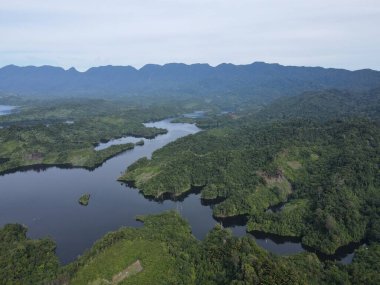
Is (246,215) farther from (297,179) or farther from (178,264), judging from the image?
(178,264)

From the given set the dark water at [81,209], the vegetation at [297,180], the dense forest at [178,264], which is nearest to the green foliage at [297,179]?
the vegetation at [297,180]

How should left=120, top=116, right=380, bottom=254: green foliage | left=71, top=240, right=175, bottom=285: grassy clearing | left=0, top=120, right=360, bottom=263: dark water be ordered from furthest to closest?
left=120, top=116, right=380, bottom=254: green foliage
left=0, top=120, right=360, bottom=263: dark water
left=71, top=240, right=175, bottom=285: grassy clearing

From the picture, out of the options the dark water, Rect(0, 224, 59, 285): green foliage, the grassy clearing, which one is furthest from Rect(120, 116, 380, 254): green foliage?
Rect(0, 224, 59, 285): green foliage

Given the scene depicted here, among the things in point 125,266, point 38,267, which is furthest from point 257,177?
point 38,267

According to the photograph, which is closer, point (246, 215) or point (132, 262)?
point (132, 262)

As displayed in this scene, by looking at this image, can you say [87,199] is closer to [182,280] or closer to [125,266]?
[125,266]

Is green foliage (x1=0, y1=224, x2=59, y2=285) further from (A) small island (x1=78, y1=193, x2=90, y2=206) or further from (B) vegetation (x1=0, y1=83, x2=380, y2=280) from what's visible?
(A) small island (x1=78, y1=193, x2=90, y2=206)

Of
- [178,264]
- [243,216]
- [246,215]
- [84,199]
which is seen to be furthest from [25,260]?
[246,215]

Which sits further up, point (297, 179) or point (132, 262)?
point (297, 179)

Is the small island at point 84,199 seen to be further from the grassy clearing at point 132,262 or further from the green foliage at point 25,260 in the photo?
the grassy clearing at point 132,262
